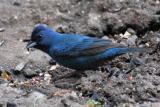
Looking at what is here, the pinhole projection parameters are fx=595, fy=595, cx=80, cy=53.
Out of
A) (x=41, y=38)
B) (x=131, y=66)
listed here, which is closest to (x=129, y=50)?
(x=131, y=66)

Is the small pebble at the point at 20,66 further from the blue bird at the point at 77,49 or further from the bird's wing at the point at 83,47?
the bird's wing at the point at 83,47

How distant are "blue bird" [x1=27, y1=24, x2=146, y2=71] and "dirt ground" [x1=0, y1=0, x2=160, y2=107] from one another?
16cm

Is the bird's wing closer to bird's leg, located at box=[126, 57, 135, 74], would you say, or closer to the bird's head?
the bird's head

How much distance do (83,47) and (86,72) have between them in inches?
12.1

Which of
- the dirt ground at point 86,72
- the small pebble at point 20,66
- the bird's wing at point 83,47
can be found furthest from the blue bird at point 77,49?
the small pebble at point 20,66

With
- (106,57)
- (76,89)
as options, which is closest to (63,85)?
(76,89)

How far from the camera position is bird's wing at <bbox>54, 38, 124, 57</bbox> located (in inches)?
282

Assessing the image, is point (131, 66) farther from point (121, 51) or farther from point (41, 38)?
point (41, 38)

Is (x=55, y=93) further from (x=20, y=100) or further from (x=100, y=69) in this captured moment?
(x=100, y=69)

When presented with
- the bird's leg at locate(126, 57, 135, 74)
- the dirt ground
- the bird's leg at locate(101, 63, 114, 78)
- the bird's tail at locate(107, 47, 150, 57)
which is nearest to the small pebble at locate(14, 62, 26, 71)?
the dirt ground

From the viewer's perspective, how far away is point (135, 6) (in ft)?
28.1

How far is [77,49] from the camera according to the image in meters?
7.22

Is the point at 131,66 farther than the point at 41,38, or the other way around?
the point at 41,38

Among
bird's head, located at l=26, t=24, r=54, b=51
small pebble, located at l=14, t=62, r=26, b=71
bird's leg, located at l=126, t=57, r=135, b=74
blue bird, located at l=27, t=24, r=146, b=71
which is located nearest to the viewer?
bird's leg, located at l=126, t=57, r=135, b=74
